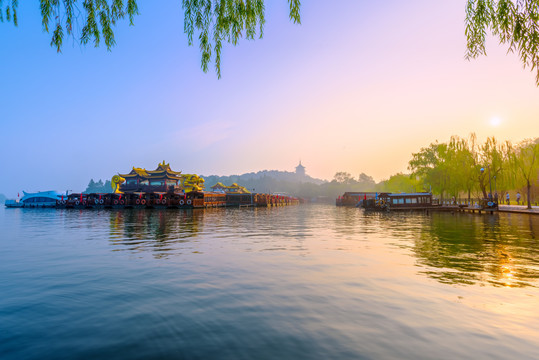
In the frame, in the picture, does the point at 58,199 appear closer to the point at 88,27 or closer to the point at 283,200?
the point at 283,200

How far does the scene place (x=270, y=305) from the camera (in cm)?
646

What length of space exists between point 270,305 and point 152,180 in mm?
81676

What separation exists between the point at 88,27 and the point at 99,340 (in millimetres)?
5108

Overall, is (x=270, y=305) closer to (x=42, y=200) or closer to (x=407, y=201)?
(x=407, y=201)

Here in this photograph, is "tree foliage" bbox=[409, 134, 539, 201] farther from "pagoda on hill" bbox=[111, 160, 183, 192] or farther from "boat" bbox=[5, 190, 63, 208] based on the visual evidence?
"boat" bbox=[5, 190, 63, 208]

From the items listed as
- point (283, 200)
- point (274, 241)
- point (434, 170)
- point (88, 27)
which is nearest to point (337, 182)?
point (283, 200)

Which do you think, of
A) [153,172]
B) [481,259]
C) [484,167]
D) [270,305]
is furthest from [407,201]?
[153,172]

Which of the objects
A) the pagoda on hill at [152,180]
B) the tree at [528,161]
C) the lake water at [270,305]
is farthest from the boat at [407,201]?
the pagoda on hill at [152,180]

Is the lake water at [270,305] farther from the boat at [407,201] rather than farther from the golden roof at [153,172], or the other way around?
the golden roof at [153,172]

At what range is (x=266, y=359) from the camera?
4.18m

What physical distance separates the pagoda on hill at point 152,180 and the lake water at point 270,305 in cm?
7017

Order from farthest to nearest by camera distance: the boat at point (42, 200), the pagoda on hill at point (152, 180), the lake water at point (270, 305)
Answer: the pagoda on hill at point (152, 180)
the boat at point (42, 200)
the lake water at point (270, 305)

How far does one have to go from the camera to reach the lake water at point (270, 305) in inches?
179

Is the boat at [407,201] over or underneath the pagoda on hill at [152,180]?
underneath
